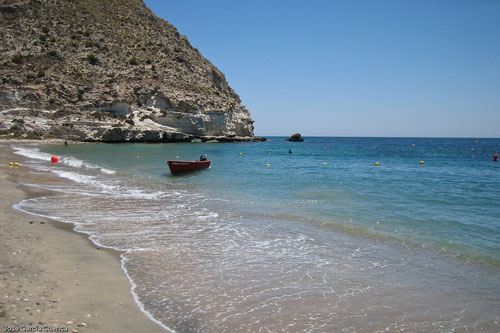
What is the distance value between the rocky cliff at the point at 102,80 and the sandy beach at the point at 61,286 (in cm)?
4907

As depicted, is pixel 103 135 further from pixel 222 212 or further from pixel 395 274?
pixel 395 274

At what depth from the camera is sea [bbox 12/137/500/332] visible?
4.87 metres

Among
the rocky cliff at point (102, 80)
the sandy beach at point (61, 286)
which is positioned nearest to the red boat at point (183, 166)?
the sandy beach at point (61, 286)

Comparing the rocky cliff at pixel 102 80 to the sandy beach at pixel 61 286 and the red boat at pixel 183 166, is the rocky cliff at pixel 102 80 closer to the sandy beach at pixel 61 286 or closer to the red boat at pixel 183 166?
the red boat at pixel 183 166

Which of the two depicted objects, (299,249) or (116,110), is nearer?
(299,249)

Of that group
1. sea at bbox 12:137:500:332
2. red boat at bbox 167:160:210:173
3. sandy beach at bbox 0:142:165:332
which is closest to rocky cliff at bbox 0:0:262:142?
red boat at bbox 167:160:210:173

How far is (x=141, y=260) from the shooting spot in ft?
22.2

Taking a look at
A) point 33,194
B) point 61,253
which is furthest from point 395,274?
point 33,194

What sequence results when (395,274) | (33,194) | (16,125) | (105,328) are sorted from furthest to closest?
(16,125) → (33,194) → (395,274) → (105,328)

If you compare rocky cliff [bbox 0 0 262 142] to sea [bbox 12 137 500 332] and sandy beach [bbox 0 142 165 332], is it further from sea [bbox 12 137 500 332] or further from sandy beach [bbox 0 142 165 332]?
sandy beach [bbox 0 142 165 332]

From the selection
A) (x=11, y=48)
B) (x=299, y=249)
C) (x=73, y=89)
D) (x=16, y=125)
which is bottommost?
(x=299, y=249)

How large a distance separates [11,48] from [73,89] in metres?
15.4

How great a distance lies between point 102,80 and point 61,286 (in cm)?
5983

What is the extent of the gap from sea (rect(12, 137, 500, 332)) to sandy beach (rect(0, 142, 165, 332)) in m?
0.31
